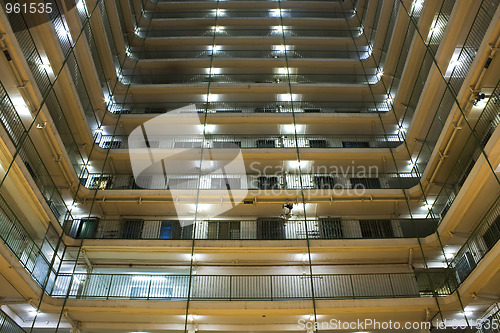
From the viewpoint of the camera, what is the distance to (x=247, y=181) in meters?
14.8

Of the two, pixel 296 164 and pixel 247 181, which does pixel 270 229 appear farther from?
pixel 296 164

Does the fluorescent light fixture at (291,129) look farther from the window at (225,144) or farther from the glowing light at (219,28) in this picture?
the glowing light at (219,28)

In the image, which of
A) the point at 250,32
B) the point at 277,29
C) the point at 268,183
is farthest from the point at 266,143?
the point at 250,32

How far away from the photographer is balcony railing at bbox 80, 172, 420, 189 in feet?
47.3

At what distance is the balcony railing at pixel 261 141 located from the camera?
1591cm

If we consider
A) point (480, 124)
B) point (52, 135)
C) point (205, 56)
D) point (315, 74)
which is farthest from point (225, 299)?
point (205, 56)

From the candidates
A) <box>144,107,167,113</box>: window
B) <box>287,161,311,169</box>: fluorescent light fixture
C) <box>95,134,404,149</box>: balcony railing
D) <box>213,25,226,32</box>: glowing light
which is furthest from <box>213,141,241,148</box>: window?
<box>213,25,226,32</box>: glowing light

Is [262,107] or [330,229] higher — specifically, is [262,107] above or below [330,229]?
above

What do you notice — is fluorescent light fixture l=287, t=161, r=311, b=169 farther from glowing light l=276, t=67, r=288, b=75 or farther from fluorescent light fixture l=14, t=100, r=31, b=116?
fluorescent light fixture l=14, t=100, r=31, b=116

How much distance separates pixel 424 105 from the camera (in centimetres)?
1291

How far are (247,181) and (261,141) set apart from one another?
230cm

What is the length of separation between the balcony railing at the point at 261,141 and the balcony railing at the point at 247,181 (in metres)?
1.48

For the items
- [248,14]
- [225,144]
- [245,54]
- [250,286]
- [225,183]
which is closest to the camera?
[250,286]

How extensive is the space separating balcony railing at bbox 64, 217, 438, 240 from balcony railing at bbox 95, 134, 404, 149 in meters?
3.43
